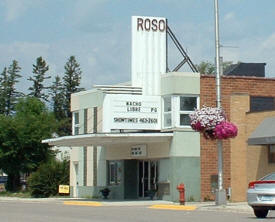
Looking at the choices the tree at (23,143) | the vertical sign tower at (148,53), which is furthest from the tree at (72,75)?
the vertical sign tower at (148,53)

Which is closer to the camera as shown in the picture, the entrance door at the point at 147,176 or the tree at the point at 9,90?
the entrance door at the point at 147,176

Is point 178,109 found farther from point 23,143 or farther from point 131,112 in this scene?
point 23,143

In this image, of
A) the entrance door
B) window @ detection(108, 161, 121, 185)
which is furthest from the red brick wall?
window @ detection(108, 161, 121, 185)

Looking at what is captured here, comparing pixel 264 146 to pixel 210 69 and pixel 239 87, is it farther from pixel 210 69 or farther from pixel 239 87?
pixel 210 69

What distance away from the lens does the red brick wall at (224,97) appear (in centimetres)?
4050

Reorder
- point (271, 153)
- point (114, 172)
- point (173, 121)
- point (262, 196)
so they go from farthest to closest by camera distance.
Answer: point (114, 172) < point (173, 121) < point (271, 153) < point (262, 196)

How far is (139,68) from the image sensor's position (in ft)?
134

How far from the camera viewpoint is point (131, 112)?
39.4m

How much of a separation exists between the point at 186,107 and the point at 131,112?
315cm

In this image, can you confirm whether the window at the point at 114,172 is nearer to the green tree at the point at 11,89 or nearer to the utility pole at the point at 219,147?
the utility pole at the point at 219,147

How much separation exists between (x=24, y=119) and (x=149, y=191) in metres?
19.6

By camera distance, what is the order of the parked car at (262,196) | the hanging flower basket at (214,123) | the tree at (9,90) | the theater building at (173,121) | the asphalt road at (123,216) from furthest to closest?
the tree at (9,90) → the theater building at (173,121) → the hanging flower basket at (214,123) → the parked car at (262,196) → the asphalt road at (123,216)

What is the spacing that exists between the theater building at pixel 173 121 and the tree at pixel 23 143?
14.4m

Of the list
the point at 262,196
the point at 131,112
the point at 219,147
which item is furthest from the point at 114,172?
the point at 262,196
